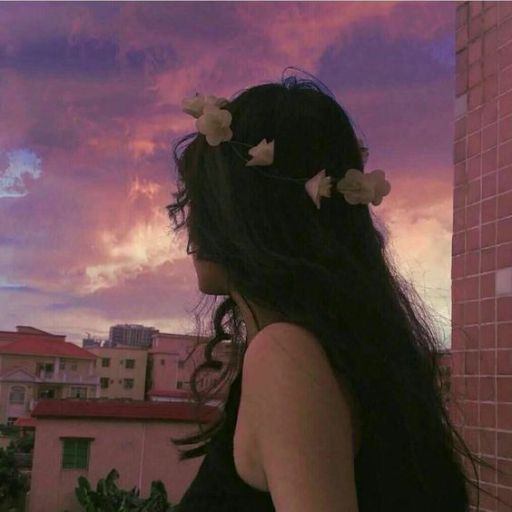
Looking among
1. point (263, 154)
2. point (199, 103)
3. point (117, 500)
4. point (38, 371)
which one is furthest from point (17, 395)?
point (263, 154)

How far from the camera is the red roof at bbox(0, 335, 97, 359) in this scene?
513 centimetres

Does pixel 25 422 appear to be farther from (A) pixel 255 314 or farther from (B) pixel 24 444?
(A) pixel 255 314

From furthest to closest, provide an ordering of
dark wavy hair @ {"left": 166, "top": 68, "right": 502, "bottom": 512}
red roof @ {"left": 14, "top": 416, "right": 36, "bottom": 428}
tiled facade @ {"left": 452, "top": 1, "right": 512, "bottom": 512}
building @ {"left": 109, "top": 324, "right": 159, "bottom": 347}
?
red roof @ {"left": 14, "top": 416, "right": 36, "bottom": 428}, building @ {"left": 109, "top": 324, "right": 159, "bottom": 347}, tiled facade @ {"left": 452, "top": 1, "right": 512, "bottom": 512}, dark wavy hair @ {"left": 166, "top": 68, "right": 502, "bottom": 512}

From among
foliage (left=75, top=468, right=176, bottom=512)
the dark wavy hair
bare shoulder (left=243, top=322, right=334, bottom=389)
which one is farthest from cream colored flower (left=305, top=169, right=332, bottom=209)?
foliage (left=75, top=468, right=176, bottom=512)

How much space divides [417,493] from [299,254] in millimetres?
259

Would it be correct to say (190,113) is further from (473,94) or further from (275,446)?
(473,94)

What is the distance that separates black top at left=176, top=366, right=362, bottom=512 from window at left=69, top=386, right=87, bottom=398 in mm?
5320

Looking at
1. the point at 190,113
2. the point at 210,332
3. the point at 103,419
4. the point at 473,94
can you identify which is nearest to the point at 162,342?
the point at 103,419

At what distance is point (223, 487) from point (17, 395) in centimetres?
486

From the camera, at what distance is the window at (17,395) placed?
5.03 metres

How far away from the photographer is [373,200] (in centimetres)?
72

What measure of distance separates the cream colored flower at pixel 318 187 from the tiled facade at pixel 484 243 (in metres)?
1.00

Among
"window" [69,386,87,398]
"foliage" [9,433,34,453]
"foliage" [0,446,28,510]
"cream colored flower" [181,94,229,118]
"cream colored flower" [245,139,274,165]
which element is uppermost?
"cream colored flower" [181,94,229,118]

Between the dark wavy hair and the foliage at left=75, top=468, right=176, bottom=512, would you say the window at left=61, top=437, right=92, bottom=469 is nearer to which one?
the foliage at left=75, top=468, right=176, bottom=512
